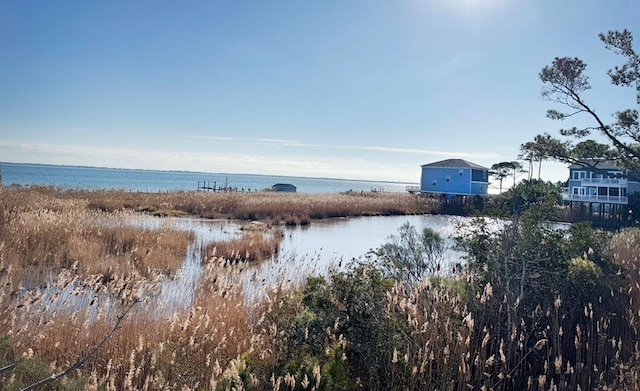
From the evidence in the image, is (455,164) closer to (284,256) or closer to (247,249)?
(247,249)

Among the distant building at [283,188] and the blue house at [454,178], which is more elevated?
the blue house at [454,178]

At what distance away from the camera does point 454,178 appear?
44.5 m

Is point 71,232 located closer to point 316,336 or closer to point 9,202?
point 9,202

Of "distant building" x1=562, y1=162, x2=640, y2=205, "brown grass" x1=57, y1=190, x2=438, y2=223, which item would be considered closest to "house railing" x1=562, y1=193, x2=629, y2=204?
"distant building" x1=562, y1=162, x2=640, y2=205

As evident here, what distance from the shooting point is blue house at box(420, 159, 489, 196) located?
43.7 m

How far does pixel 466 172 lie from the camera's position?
4384 cm

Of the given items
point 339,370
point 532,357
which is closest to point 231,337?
point 339,370

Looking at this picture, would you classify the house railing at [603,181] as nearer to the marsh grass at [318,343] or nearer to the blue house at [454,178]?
the blue house at [454,178]

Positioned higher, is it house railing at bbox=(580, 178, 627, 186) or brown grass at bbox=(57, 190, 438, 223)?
house railing at bbox=(580, 178, 627, 186)

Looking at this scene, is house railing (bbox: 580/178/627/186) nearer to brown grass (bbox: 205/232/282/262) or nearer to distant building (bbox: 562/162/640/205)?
distant building (bbox: 562/162/640/205)

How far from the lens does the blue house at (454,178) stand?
43719mm

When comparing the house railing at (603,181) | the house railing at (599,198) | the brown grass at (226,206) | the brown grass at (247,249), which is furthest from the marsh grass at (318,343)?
the house railing at (603,181)

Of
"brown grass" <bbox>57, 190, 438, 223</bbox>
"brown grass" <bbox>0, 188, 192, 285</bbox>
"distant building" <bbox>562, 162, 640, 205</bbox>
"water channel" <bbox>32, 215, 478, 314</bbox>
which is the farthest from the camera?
"distant building" <bbox>562, 162, 640, 205</bbox>

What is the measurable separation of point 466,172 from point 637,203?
14.0m
